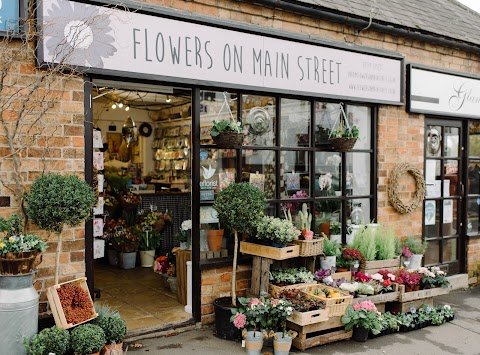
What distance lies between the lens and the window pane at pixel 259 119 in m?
5.95

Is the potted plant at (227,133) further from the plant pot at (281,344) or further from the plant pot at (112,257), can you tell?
the plant pot at (112,257)

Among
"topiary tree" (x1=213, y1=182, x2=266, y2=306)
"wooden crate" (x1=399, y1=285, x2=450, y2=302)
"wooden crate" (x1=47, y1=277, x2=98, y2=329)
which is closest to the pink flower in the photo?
"topiary tree" (x1=213, y1=182, x2=266, y2=306)

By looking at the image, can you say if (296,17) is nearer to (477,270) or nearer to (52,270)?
(52,270)

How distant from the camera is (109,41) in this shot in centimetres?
474

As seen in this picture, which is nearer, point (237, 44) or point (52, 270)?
point (52, 270)

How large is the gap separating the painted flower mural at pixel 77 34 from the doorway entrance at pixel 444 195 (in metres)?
5.08

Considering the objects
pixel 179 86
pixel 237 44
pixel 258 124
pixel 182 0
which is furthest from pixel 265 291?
pixel 182 0

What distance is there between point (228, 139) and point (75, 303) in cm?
222

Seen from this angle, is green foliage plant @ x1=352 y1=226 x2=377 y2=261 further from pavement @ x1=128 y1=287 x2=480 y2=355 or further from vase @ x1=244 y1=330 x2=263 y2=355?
vase @ x1=244 y1=330 x2=263 y2=355

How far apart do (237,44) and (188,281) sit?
2.72 m

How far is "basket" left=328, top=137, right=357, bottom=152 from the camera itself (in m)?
6.32

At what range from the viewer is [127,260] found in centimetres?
825

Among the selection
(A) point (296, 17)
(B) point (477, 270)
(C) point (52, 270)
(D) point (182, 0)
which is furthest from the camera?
(B) point (477, 270)

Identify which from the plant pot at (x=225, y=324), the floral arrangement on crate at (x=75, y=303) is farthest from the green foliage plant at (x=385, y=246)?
the floral arrangement on crate at (x=75, y=303)
